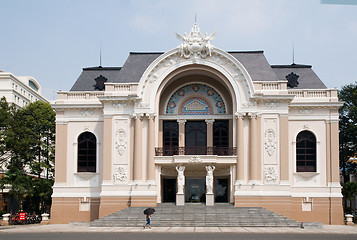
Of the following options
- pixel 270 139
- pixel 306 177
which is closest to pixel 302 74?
pixel 270 139

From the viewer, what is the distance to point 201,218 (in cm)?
3534

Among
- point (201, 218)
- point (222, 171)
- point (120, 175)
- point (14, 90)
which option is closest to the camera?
point (201, 218)

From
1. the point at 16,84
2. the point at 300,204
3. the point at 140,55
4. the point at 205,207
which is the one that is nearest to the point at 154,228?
the point at 205,207

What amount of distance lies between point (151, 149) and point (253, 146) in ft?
25.1

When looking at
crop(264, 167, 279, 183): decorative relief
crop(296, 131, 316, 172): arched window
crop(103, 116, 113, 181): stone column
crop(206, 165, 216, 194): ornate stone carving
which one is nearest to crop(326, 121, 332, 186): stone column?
crop(296, 131, 316, 172): arched window

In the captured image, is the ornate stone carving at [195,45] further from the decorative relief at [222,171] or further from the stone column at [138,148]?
the decorative relief at [222,171]

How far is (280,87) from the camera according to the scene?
130ft

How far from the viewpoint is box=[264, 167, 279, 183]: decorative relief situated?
38.5 m

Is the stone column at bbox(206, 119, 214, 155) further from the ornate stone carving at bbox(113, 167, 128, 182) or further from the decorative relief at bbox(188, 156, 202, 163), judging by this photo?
the ornate stone carving at bbox(113, 167, 128, 182)

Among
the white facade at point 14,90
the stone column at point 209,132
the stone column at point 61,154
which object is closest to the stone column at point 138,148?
the stone column at point 209,132

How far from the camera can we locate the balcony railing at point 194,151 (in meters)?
40.4

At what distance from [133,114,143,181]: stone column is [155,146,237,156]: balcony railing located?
1.60 metres

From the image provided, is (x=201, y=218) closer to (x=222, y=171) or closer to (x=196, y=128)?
(x=222, y=171)

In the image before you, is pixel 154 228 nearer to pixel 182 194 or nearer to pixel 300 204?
pixel 182 194
